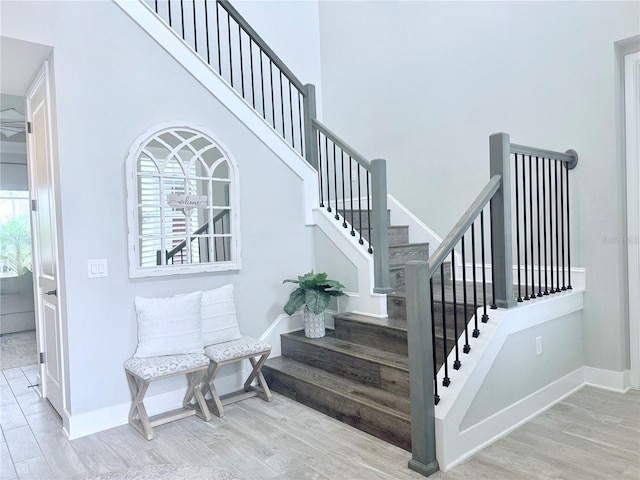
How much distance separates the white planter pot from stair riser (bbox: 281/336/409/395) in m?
0.13

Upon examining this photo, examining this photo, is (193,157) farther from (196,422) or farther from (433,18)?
(433,18)

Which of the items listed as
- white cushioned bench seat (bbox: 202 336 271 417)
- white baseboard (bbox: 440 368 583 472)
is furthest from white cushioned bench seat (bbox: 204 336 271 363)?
white baseboard (bbox: 440 368 583 472)

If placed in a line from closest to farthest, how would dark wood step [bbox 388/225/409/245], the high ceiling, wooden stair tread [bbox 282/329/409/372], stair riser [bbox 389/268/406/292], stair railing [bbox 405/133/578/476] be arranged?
stair railing [bbox 405/133/578/476] < the high ceiling < wooden stair tread [bbox 282/329/409/372] < stair riser [bbox 389/268/406/292] < dark wood step [bbox 388/225/409/245]

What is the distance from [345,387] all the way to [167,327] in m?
1.33

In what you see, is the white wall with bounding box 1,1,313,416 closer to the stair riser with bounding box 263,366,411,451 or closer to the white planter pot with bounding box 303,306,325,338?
the white planter pot with bounding box 303,306,325,338

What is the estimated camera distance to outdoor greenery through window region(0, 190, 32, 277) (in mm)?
6379

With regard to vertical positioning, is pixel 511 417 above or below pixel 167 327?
below

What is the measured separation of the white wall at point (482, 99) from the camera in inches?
129

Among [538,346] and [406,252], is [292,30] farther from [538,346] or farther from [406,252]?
[538,346]

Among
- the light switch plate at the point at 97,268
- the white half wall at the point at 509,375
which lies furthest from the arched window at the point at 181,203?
the white half wall at the point at 509,375

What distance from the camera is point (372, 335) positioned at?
338 centimetres

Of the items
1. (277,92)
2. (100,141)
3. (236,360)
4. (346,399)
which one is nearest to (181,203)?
(100,141)

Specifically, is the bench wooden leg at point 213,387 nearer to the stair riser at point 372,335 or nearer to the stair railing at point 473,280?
the stair riser at point 372,335

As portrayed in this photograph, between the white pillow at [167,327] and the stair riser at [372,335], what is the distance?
3.76ft
